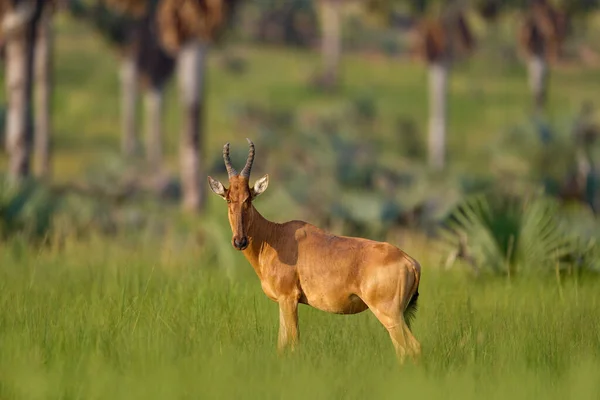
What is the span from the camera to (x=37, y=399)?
6.74 meters

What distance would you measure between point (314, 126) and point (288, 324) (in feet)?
134

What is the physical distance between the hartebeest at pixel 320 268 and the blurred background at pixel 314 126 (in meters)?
3.70

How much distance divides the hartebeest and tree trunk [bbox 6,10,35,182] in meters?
16.5

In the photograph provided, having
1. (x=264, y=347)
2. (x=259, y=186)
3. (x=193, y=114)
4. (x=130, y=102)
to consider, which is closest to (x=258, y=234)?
(x=259, y=186)

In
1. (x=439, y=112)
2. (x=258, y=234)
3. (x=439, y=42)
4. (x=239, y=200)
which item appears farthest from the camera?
(x=439, y=112)

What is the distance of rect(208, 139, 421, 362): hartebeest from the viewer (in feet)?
24.3

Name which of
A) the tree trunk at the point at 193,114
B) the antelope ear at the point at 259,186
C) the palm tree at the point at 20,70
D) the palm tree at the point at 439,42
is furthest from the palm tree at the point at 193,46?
the antelope ear at the point at 259,186

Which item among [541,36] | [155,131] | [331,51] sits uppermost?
[331,51]

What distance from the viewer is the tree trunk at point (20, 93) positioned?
23609 millimetres

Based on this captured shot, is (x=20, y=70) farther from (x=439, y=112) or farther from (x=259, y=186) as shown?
(x=439, y=112)

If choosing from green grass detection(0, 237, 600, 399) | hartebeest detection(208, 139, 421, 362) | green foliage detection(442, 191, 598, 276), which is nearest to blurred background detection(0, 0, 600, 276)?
green foliage detection(442, 191, 598, 276)

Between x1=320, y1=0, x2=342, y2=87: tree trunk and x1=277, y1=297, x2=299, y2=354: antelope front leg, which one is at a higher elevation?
x1=320, y1=0, x2=342, y2=87: tree trunk

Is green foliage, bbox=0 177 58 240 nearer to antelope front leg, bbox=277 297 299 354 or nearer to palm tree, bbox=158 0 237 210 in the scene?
antelope front leg, bbox=277 297 299 354

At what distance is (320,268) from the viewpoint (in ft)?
25.0
